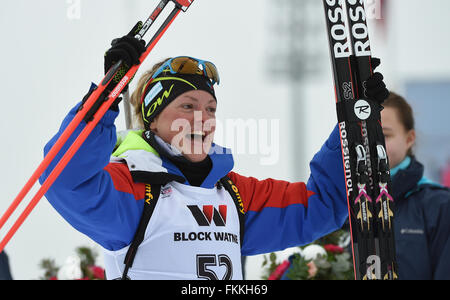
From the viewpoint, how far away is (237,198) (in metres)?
1.95

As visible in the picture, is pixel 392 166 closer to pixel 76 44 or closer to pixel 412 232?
pixel 412 232

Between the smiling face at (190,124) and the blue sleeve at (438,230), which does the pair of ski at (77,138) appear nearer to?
the smiling face at (190,124)

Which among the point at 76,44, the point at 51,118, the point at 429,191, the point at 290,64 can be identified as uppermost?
the point at 290,64

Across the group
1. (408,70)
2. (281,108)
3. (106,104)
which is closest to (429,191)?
(106,104)

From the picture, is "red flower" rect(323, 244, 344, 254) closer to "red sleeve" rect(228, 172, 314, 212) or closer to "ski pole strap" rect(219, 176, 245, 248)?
"red sleeve" rect(228, 172, 314, 212)

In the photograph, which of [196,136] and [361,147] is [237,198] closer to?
[196,136]

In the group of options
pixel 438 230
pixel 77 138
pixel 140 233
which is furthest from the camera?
pixel 438 230

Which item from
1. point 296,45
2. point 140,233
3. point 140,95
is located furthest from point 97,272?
point 296,45

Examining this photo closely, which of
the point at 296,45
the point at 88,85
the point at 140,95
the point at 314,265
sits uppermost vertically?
the point at 296,45

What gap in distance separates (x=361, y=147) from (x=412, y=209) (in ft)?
2.59

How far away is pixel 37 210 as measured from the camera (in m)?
4.00

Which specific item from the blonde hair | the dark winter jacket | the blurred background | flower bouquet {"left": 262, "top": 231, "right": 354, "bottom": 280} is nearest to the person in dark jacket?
the dark winter jacket

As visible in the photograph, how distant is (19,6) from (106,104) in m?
2.29

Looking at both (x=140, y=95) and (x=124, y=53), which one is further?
(x=140, y=95)
